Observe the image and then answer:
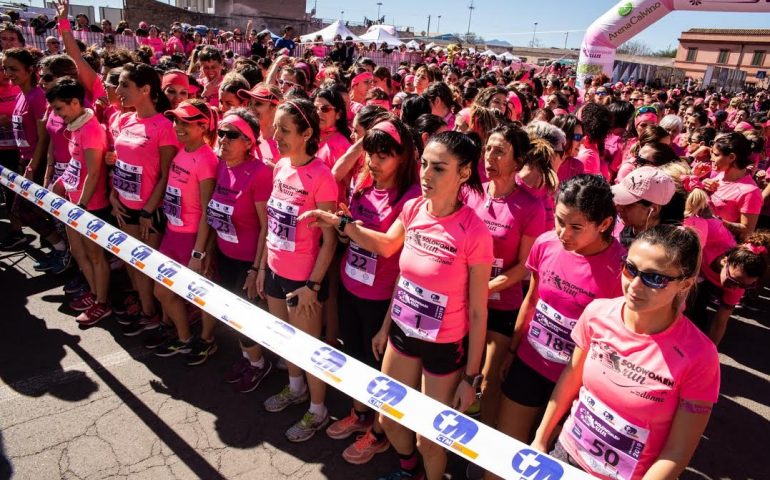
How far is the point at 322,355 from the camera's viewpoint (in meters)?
2.28

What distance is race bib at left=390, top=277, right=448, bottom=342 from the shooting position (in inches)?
91.4

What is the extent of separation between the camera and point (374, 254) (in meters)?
2.82

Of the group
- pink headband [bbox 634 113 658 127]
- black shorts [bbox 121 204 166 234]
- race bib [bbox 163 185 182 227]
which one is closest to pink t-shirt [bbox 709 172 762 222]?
pink headband [bbox 634 113 658 127]

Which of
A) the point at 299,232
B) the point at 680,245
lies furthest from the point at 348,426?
the point at 680,245

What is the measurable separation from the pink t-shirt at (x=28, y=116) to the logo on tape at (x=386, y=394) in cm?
505

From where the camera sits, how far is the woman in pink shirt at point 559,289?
2078 mm

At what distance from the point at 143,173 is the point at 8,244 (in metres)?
3.44

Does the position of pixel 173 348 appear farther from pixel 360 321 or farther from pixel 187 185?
pixel 360 321

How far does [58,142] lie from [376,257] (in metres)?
3.76

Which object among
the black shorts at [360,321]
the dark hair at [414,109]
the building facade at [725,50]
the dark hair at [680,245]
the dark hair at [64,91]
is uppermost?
the building facade at [725,50]

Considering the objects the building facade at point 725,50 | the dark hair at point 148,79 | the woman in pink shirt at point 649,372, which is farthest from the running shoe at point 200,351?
the building facade at point 725,50

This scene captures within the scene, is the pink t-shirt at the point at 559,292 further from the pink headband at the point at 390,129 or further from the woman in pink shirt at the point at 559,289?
the pink headband at the point at 390,129

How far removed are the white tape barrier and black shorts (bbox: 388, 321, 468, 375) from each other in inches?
13.7

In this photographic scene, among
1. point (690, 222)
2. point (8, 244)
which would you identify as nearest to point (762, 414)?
point (690, 222)
